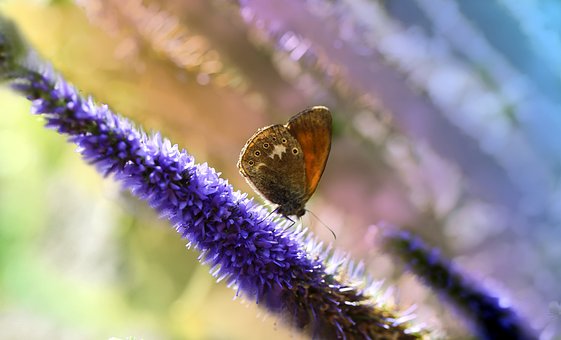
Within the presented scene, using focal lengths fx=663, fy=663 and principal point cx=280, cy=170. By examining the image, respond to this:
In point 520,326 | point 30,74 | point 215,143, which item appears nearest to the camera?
point 30,74

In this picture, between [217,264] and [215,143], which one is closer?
[217,264]

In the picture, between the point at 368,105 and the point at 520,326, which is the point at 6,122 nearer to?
the point at 368,105

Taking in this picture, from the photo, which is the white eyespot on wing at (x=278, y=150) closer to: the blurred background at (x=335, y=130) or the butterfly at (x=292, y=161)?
the butterfly at (x=292, y=161)

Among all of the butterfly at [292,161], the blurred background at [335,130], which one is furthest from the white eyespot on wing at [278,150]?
the blurred background at [335,130]

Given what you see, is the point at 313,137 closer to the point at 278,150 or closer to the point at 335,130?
the point at 278,150

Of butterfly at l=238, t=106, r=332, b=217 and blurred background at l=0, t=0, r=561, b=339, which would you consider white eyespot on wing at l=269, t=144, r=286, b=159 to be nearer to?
butterfly at l=238, t=106, r=332, b=217

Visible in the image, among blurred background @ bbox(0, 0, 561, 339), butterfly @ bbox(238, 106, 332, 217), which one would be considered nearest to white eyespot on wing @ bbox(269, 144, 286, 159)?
butterfly @ bbox(238, 106, 332, 217)

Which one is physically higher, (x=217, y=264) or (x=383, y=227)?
(x=383, y=227)

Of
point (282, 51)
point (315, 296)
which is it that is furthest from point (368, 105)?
point (315, 296)
